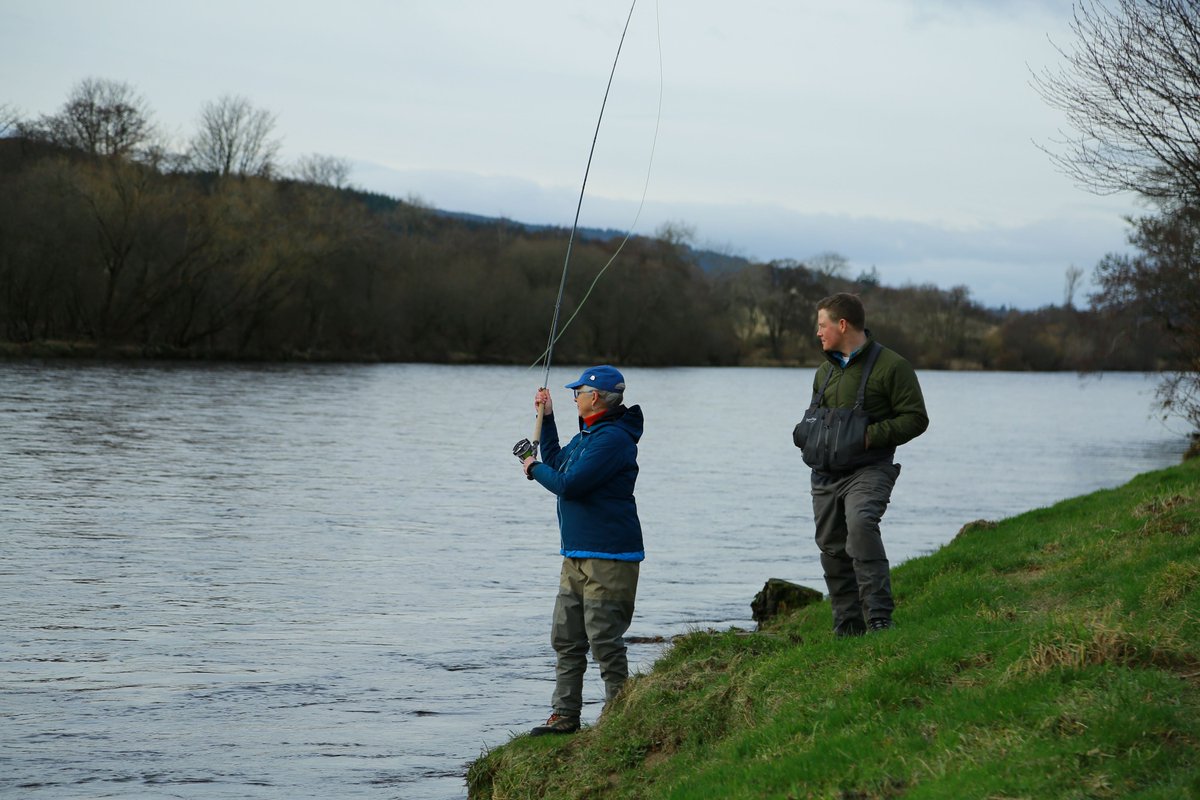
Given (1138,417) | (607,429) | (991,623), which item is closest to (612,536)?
(607,429)

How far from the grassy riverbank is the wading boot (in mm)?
146

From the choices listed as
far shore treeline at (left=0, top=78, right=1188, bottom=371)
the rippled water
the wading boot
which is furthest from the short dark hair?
far shore treeline at (left=0, top=78, right=1188, bottom=371)

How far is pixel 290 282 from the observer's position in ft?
245

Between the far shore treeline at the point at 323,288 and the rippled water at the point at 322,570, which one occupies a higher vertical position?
the far shore treeline at the point at 323,288

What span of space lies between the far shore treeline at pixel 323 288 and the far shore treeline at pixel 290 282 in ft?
0.39

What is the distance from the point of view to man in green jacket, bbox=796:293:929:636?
7.19 meters

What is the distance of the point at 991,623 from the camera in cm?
712

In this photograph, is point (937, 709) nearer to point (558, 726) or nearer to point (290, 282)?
point (558, 726)

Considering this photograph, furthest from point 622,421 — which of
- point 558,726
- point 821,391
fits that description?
point 558,726

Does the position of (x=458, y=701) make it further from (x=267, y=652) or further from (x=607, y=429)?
(x=607, y=429)

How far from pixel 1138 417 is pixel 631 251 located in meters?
59.1

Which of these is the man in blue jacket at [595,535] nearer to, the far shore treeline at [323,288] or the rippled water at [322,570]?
the rippled water at [322,570]

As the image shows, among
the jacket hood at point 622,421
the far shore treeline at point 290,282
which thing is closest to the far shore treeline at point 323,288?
the far shore treeline at point 290,282

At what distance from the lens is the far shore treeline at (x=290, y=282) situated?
62.8 metres
